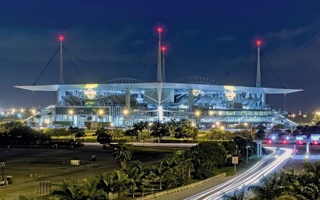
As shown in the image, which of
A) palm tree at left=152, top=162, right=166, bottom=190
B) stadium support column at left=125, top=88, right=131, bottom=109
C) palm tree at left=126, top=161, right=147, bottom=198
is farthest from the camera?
stadium support column at left=125, top=88, right=131, bottom=109

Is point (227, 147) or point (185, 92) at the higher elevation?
point (185, 92)

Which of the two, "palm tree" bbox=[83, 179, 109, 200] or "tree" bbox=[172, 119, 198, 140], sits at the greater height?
"tree" bbox=[172, 119, 198, 140]

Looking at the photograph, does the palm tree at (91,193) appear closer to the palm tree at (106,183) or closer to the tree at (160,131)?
the palm tree at (106,183)

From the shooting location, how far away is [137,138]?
105 meters

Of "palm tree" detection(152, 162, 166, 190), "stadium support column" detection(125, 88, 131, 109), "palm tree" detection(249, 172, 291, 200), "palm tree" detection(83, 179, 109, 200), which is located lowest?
"palm tree" detection(152, 162, 166, 190)

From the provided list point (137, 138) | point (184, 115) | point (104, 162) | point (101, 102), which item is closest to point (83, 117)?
point (101, 102)

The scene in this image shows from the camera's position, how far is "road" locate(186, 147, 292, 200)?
3459 centimetres

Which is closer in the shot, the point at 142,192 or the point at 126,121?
the point at 142,192

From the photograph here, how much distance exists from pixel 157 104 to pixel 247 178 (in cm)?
13023

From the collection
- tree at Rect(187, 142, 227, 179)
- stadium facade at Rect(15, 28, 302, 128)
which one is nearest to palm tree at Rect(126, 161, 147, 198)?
tree at Rect(187, 142, 227, 179)

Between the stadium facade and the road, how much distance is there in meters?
103

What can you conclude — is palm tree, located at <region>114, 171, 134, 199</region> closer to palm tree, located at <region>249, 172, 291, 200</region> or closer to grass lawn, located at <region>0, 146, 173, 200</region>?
grass lawn, located at <region>0, 146, 173, 200</region>

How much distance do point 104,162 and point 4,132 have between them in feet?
147

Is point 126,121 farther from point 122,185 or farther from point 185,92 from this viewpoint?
point 122,185
